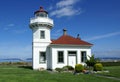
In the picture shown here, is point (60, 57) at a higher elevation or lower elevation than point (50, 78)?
higher

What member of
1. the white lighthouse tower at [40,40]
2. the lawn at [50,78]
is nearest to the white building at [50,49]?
the white lighthouse tower at [40,40]

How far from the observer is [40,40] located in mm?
35688

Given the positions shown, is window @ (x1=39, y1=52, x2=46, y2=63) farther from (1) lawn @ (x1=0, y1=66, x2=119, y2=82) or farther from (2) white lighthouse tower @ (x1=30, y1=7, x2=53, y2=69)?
(1) lawn @ (x1=0, y1=66, x2=119, y2=82)

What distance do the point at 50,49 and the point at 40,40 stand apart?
2004 millimetres

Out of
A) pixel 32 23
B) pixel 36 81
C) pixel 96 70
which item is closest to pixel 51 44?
pixel 32 23

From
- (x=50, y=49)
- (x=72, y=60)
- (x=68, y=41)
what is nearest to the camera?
(x=72, y=60)

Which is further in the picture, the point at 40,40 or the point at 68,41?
the point at 68,41

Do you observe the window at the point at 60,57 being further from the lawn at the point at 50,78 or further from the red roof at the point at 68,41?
the lawn at the point at 50,78

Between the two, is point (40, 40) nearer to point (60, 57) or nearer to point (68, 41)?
point (60, 57)

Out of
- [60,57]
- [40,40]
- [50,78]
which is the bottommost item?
[50,78]

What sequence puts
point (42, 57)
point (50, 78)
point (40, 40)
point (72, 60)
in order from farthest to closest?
point (42, 57), point (40, 40), point (72, 60), point (50, 78)

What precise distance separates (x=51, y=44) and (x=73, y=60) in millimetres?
4062

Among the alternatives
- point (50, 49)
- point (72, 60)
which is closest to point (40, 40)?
point (50, 49)

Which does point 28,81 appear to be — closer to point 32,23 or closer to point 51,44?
point 51,44
